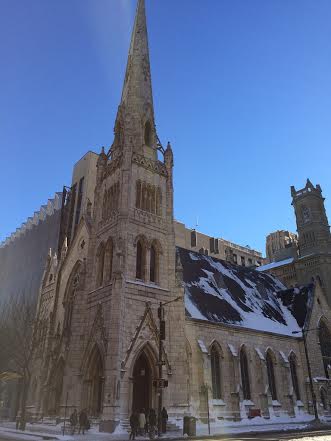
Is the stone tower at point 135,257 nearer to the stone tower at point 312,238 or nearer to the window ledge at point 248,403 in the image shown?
the window ledge at point 248,403

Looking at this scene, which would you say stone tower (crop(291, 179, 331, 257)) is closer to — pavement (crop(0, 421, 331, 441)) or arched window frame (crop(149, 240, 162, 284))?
pavement (crop(0, 421, 331, 441))

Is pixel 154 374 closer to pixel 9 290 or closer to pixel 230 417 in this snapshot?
pixel 230 417

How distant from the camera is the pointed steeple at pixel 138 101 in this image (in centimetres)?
3450

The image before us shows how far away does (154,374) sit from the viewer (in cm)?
2567

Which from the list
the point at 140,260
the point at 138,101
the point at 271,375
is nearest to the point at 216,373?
the point at 271,375

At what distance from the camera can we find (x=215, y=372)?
30.9m

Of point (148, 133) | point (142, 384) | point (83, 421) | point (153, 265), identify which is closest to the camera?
point (83, 421)

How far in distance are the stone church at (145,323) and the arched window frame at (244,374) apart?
108 mm

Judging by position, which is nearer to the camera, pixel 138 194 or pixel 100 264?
pixel 100 264

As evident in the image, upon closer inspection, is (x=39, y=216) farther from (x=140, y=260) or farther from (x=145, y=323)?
(x=145, y=323)

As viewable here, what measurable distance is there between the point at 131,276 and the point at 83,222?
381 inches

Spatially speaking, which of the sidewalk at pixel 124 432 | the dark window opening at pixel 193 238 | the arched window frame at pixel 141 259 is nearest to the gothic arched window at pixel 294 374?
the sidewalk at pixel 124 432

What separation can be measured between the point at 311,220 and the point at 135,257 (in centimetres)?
3613

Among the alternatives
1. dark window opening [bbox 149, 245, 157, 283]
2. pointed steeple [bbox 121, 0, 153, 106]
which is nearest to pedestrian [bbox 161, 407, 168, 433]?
dark window opening [bbox 149, 245, 157, 283]
